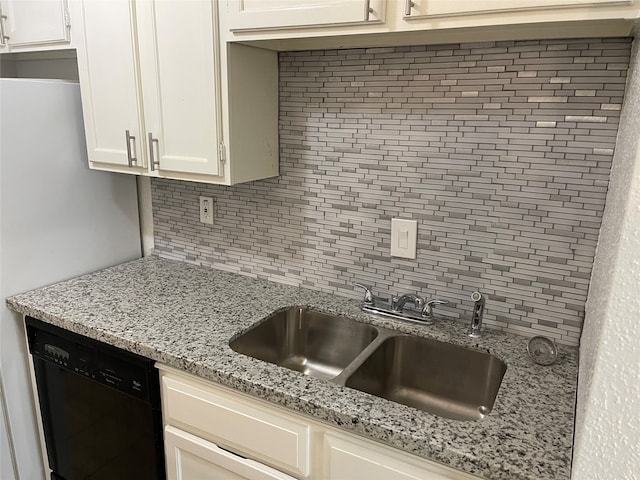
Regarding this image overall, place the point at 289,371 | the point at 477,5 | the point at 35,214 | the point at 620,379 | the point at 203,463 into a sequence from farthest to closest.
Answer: the point at 35,214 < the point at 203,463 < the point at 289,371 < the point at 477,5 < the point at 620,379

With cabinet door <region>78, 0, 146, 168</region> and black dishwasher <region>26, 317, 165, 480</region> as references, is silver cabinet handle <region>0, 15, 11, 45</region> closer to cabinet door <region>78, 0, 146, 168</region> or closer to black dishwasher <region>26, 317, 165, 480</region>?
cabinet door <region>78, 0, 146, 168</region>

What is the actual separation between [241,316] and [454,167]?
2.69 feet

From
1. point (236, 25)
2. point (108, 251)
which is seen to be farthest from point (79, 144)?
point (236, 25)

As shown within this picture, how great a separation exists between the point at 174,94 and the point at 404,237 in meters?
0.87

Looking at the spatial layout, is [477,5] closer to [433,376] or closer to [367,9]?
[367,9]

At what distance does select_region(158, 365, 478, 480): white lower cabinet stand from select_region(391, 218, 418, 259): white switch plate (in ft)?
2.12

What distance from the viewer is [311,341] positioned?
5.64 ft

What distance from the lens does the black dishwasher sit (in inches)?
59.2

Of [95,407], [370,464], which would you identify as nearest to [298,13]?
[370,464]

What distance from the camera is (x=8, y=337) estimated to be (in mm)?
1749

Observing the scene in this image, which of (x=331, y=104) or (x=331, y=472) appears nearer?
(x=331, y=472)

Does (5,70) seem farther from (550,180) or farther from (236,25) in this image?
(550,180)

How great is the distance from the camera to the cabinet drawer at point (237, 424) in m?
1.23

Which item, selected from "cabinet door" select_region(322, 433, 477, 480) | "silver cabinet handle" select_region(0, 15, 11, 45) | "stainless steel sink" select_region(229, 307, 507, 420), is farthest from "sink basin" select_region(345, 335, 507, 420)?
"silver cabinet handle" select_region(0, 15, 11, 45)
